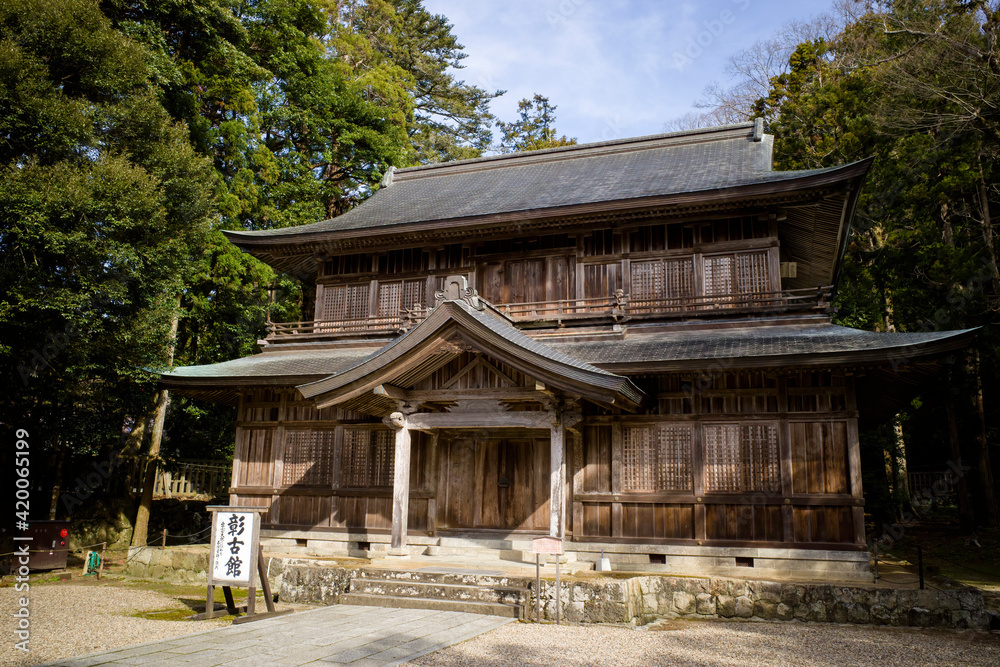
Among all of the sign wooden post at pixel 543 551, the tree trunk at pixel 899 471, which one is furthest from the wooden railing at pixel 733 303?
the tree trunk at pixel 899 471

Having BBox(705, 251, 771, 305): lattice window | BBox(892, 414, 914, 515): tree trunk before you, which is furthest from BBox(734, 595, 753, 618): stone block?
BBox(892, 414, 914, 515): tree trunk

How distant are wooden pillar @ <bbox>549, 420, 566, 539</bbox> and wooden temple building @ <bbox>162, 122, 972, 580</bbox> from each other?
0.04m

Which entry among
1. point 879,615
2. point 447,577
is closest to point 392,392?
point 447,577

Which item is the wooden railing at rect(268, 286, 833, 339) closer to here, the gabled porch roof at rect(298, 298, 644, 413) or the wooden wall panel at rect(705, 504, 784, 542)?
the gabled porch roof at rect(298, 298, 644, 413)

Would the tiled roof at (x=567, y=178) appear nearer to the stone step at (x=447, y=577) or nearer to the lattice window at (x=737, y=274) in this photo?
the lattice window at (x=737, y=274)

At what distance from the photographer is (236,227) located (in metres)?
23.3

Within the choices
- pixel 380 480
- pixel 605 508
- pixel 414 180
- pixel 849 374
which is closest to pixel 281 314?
pixel 414 180

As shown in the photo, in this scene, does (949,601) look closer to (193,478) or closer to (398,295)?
(398,295)

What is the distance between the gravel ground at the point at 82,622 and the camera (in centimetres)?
808

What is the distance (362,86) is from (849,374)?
23.1 meters

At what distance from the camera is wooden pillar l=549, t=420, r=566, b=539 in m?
11.9

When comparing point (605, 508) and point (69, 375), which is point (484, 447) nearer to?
point (605, 508)

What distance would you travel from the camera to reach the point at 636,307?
15219 millimetres

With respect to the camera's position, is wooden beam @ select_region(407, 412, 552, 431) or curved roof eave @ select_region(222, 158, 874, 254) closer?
wooden beam @ select_region(407, 412, 552, 431)
